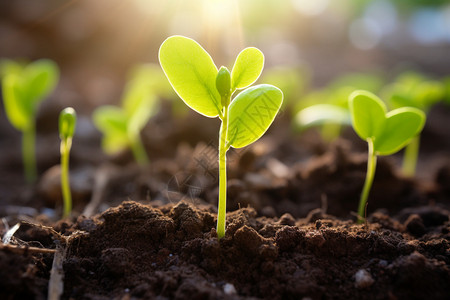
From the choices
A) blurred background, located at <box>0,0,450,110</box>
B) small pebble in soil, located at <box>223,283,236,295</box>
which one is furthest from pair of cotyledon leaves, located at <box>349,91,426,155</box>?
blurred background, located at <box>0,0,450,110</box>

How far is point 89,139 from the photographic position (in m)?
2.73

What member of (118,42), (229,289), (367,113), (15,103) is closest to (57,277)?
(229,289)

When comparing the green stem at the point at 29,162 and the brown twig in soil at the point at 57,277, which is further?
the green stem at the point at 29,162

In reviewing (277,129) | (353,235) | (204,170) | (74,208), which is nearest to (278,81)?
(277,129)

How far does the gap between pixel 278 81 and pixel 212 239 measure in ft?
5.99

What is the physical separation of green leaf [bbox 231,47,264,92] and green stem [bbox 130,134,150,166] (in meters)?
1.09

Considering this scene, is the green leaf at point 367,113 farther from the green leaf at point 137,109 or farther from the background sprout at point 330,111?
the green leaf at point 137,109

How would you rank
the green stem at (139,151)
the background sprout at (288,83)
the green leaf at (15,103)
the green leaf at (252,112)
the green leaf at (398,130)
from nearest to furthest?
the green leaf at (252,112)
the green leaf at (398,130)
the green leaf at (15,103)
the green stem at (139,151)
the background sprout at (288,83)

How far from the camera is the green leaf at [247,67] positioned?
881mm

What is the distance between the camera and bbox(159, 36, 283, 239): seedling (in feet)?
2.82

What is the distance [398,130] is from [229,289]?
0.69m

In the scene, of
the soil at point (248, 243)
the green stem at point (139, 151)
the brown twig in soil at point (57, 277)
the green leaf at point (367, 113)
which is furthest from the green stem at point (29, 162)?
the green leaf at point (367, 113)

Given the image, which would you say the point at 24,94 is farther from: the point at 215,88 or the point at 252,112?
the point at 252,112

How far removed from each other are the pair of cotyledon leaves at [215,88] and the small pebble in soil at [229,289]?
32 cm
